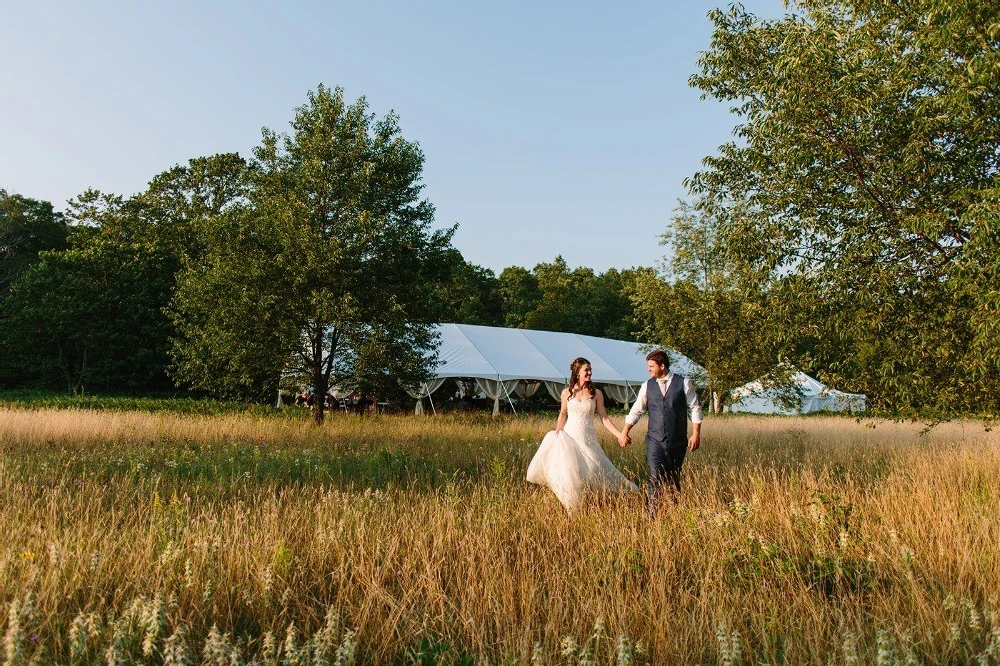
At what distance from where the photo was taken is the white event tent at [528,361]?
85.1 ft

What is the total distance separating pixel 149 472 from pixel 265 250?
8061 millimetres

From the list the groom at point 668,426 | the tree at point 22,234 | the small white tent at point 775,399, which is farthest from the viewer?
the tree at point 22,234

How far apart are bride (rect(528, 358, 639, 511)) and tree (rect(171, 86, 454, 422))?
25.4 ft

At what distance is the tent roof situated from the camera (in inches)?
1029

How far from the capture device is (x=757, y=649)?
3.38m

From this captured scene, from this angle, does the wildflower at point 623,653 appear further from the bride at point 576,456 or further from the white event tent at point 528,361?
the white event tent at point 528,361

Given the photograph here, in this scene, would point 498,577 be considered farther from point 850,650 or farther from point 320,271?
point 320,271

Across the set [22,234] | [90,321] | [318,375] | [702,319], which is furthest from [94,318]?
[702,319]

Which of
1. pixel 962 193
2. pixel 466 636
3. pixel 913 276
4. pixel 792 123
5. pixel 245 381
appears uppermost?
pixel 792 123

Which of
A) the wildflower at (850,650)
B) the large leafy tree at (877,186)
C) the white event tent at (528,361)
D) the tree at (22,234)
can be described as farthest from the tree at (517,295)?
the wildflower at (850,650)

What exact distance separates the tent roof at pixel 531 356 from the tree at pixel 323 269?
780 centimetres

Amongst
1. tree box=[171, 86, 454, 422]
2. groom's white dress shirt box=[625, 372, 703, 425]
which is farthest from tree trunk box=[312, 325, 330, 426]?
groom's white dress shirt box=[625, 372, 703, 425]

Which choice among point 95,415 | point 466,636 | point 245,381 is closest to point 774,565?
point 466,636

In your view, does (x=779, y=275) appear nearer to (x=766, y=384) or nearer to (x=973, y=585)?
(x=973, y=585)
